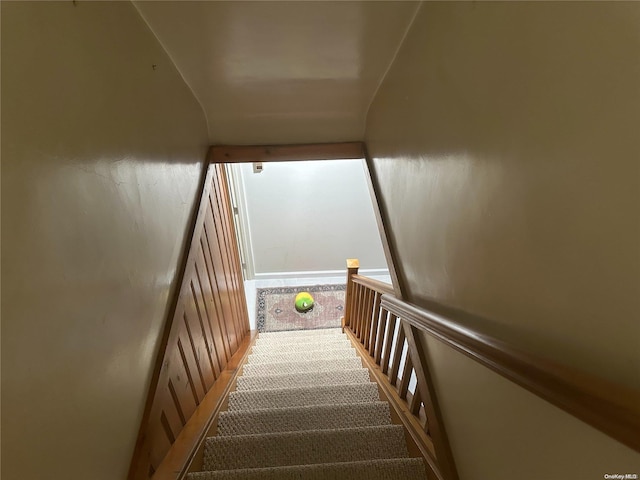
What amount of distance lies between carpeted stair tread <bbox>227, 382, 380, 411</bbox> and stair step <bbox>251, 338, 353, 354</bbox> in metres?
1.14

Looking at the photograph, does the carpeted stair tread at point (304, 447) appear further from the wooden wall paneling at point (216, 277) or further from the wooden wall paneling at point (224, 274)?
the wooden wall paneling at point (224, 274)

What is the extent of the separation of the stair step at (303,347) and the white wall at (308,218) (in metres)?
1.77

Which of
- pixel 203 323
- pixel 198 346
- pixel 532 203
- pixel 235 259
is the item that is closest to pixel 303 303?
pixel 235 259

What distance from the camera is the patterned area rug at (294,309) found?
4871 millimetres

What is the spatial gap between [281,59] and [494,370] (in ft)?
4.73

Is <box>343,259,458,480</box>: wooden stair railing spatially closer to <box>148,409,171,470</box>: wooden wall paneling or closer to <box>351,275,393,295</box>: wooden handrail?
<box>351,275,393,295</box>: wooden handrail

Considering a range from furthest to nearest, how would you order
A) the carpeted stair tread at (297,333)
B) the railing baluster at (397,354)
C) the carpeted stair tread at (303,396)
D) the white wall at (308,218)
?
the white wall at (308,218) < the carpeted stair tread at (297,333) < the carpeted stair tread at (303,396) < the railing baluster at (397,354)

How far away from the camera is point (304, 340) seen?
3736 mm

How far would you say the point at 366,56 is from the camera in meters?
1.60

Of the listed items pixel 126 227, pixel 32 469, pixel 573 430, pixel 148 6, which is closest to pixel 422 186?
pixel 573 430

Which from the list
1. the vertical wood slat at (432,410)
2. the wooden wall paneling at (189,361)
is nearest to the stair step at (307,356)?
the wooden wall paneling at (189,361)

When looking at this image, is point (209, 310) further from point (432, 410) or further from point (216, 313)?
point (432, 410)

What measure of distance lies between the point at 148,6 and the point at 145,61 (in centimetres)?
17

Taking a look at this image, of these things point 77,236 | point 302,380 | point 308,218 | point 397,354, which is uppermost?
point 77,236
